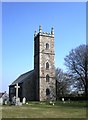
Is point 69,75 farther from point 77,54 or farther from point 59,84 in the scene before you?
point 59,84

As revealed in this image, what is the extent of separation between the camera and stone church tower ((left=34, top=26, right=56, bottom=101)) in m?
54.7

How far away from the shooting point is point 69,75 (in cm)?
5316

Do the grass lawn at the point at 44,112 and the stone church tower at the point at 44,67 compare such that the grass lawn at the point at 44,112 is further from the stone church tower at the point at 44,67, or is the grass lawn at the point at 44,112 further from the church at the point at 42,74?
the church at the point at 42,74

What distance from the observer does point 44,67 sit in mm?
55750

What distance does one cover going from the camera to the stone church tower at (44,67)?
54691 mm

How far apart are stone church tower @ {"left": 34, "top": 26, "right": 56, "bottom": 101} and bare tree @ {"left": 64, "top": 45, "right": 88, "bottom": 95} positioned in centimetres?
471

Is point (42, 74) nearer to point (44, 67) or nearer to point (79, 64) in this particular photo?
point (44, 67)

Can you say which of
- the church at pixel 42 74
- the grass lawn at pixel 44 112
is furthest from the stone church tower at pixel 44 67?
the grass lawn at pixel 44 112

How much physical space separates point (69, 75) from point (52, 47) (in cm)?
823

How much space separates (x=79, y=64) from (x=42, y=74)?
881 cm

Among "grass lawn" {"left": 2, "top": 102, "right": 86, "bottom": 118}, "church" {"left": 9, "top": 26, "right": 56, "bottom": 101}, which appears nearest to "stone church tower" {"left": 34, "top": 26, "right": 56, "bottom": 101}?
"church" {"left": 9, "top": 26, "right": 56, "bottom": 101}

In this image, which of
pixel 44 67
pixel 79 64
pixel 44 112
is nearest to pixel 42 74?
pixel 44 67

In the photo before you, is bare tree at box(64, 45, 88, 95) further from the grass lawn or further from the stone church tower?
the grass lawn

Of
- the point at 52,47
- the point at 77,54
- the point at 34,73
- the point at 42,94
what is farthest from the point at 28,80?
the point at 77,54
